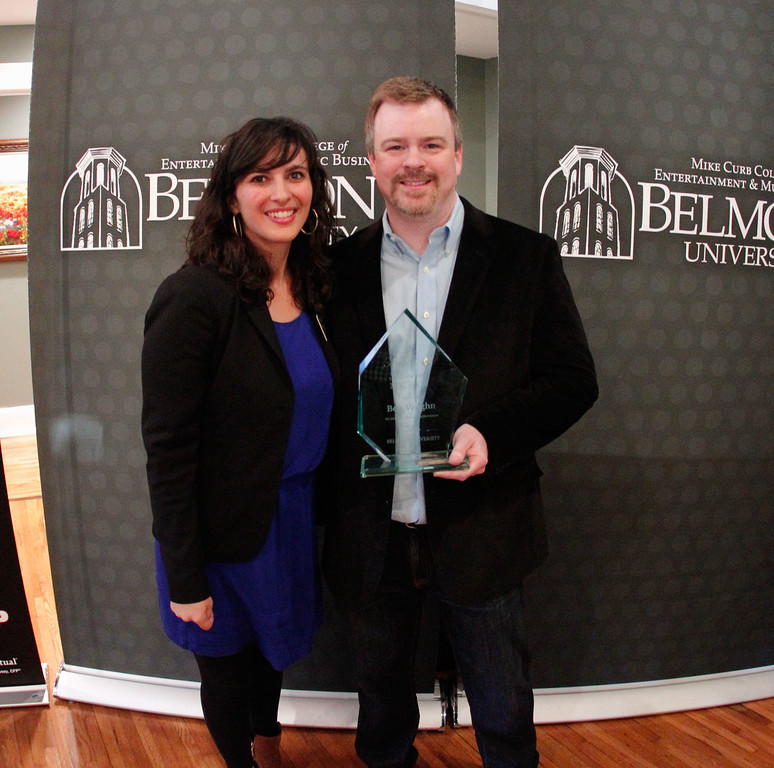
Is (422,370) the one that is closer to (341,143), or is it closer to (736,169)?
(341,143)

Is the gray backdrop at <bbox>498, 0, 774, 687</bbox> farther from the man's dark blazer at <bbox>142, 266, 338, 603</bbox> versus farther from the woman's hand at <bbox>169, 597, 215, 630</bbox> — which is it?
the woman's hand at <bbox>169, 597, 215, 630</bbox>

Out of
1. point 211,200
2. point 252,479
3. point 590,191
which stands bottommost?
point 252,479

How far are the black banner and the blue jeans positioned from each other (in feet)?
3.99

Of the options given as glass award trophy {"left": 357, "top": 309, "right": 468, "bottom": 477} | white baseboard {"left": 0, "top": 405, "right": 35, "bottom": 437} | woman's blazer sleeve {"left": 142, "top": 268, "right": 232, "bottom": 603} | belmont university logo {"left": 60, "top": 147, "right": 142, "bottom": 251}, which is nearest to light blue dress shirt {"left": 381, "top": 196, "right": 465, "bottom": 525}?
glass award trophy {"left": 357, "top": 309, "right": 468, "bottom": 477}

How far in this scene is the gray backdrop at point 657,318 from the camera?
199 centimetres

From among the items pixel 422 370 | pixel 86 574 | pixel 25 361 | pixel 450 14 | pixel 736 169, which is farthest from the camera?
pixel 25 361

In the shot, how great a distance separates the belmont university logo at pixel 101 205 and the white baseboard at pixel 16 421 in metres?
4.84

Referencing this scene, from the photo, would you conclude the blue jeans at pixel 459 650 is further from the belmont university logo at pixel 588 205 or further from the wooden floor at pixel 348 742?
the belmont university logo at pixel 588 205

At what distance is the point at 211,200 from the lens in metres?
1.44

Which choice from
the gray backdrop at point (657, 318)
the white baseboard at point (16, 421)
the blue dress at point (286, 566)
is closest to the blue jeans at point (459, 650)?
the blue dress at point (286, 566)

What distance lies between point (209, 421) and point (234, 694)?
69 cm

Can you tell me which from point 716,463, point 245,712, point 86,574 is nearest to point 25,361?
point 86,574

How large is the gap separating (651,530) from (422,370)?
123cm

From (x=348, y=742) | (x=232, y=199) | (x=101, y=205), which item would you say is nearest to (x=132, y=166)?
(x=101, y=205)
